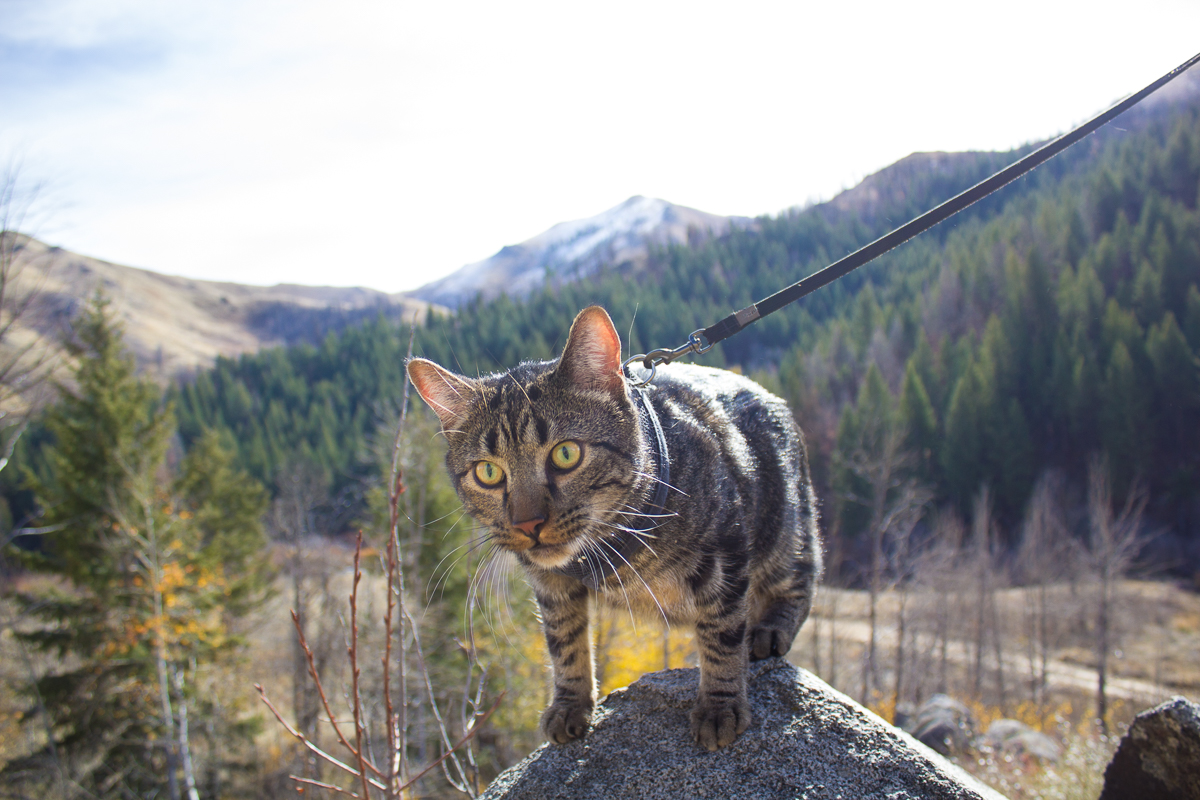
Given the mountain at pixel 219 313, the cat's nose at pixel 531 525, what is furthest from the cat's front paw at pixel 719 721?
the mountain at pixel 219 313

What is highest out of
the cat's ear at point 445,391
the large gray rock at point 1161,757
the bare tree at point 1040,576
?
the cat's ear at point 445,391

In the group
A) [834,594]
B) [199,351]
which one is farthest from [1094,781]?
[199,351]

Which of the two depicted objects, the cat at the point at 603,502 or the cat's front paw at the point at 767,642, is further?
the cat's front paw at the point at 767,642

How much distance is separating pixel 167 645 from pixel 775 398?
19.1 m

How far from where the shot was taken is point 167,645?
1703 centimetres

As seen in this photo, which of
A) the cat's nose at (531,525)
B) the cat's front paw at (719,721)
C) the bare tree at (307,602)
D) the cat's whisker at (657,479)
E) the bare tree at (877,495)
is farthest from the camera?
the bare tree at (877,495)

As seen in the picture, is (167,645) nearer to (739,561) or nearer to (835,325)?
(739,561)

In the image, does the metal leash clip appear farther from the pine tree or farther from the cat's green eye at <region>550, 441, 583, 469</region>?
the pine tree

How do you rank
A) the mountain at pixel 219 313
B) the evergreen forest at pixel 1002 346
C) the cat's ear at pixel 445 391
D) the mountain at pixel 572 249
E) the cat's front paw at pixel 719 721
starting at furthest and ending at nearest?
the mountain at pixel 572 249 < the mountain at pixel 219 313 < the evergreen forest at pixel 1002 346 < the cat's ear at pixel 445 391 < the cat's front paw at pixel 719 721

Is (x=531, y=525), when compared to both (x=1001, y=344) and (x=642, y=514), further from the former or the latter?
(x=1001, y=344)

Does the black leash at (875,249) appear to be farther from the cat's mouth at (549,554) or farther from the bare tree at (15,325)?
the bare tree at (15,325)

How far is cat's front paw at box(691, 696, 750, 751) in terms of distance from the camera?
2.46 metres

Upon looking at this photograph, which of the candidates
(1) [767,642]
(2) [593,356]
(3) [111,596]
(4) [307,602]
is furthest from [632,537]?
(4) [307,602]

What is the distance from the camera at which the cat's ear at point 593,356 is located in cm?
241
